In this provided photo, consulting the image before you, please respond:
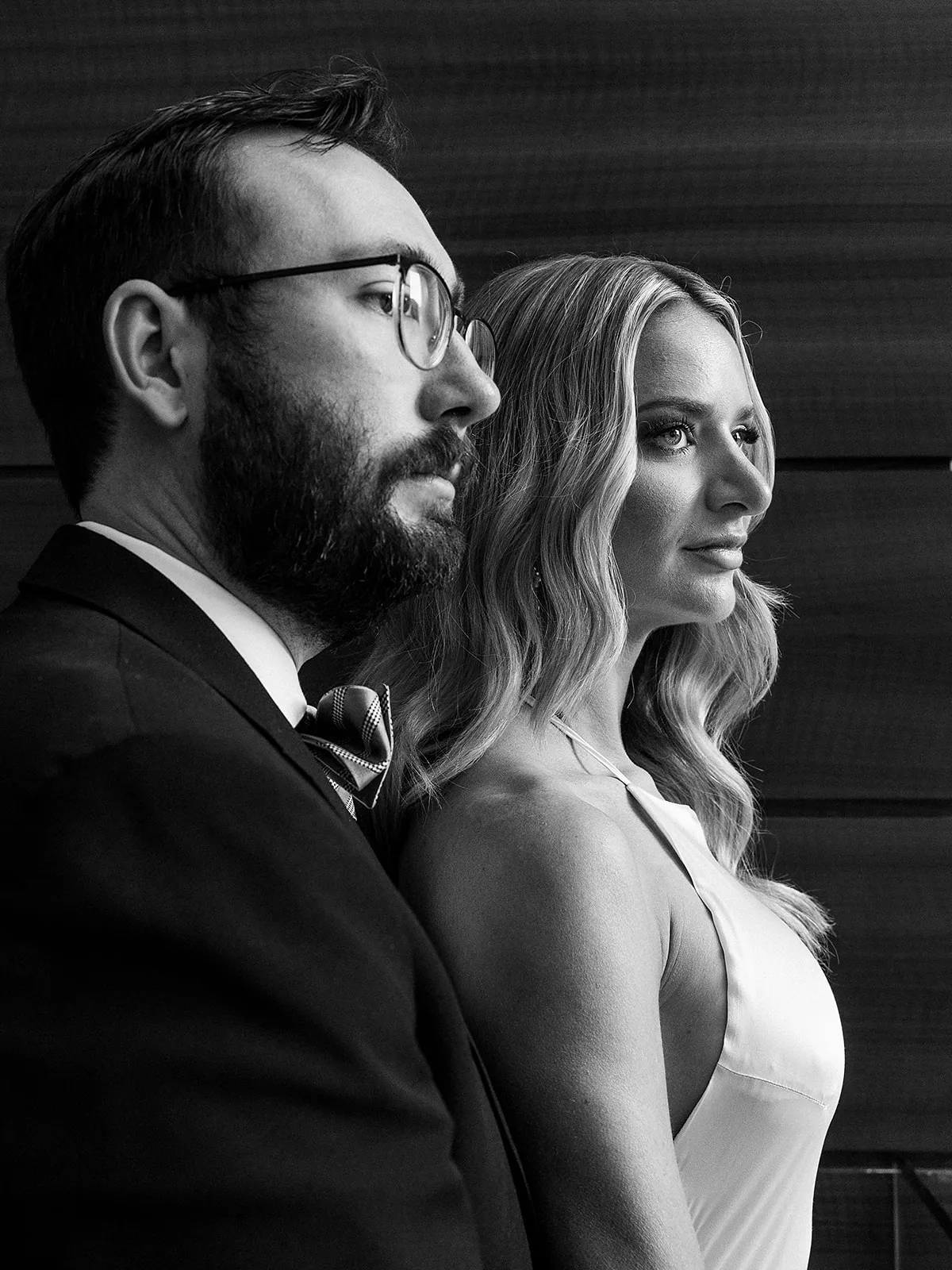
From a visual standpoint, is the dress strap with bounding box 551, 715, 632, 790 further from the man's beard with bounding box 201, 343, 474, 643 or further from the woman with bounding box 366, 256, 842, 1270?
the man's beard with bounding box 201, 343, 474, 643

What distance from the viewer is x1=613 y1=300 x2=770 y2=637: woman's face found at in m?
1.42

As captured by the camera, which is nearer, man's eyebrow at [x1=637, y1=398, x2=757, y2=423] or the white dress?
the white dress

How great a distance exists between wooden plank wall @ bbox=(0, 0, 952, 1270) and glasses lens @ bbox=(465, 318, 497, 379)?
472 millimetres

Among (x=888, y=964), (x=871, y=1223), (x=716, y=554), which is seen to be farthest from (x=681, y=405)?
(x=871, y=1223)

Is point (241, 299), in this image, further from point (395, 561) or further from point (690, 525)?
point (690, 525)

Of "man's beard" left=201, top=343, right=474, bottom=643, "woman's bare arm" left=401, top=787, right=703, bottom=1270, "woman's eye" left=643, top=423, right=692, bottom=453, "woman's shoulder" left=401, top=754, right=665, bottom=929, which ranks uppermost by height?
"man's beard" left=201, top=343, right=474, bottom=643

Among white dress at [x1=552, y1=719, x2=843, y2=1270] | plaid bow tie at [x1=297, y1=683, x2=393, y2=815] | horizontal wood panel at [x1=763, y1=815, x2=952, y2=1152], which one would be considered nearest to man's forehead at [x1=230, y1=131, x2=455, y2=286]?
plaid bow tie at [x1=297, y1=683, x2=393, y2=815]

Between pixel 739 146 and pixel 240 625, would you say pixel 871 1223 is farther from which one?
pixel 739 146

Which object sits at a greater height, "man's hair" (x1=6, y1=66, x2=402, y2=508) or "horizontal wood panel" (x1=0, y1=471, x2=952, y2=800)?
"man's hair" (x1=6, y1=66, x2=402, y2=508)

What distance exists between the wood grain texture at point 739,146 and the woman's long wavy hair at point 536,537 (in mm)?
322

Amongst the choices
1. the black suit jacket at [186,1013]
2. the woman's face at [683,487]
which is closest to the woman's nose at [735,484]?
the woman's face at [683,487]

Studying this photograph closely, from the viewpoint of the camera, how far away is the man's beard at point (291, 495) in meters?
1.00

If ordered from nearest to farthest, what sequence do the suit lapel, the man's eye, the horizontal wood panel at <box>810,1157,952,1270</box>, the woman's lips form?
1. the suit lapel
2. the man's eye
3. the woman's lips
4. the horizontal wood panel at <box>810,1157,952,1270</box>

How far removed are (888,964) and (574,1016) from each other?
89cm
